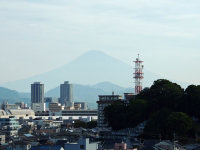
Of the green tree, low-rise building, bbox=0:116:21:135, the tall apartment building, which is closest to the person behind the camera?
the green tree

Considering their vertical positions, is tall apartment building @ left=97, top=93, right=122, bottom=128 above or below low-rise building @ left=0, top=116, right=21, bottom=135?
above

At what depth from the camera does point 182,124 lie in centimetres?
5722

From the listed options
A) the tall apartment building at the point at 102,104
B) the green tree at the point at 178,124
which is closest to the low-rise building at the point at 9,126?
the tall apartment building at the point at 102,104

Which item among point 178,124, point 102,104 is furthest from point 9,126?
point 178,124

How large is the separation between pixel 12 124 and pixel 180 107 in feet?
107

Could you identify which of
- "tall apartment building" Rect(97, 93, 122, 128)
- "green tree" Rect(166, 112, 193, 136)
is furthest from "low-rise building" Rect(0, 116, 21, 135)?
"green tree" Rect(166, 112, 193, 136)

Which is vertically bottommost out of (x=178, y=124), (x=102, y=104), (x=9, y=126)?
(x=9, y=126)

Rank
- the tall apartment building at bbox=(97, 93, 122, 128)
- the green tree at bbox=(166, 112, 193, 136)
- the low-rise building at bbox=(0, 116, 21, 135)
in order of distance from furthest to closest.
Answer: the tall apartment building at bbox=(97, 93, 122, 128) < the low-rise building at bbox=(0, 116, 21, 135) < the green tree at bbox=(166, 112, 193, 136)

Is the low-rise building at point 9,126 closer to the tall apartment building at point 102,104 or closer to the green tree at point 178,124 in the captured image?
the tall apartment building at point 102,104

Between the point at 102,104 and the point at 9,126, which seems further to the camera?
the point at 102,104

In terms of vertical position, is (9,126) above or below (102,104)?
below

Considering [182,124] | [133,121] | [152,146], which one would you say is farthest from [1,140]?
[152,146]

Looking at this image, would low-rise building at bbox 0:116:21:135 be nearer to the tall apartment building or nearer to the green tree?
the tall apartment building

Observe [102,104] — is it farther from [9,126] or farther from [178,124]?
[178,124]
